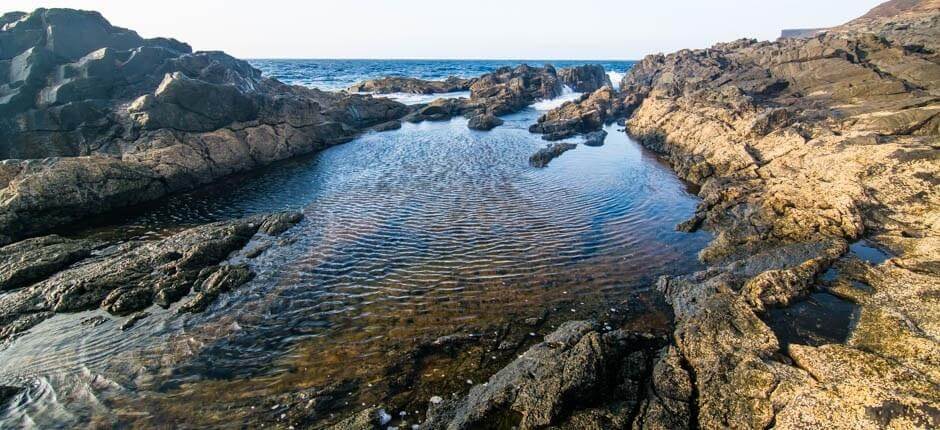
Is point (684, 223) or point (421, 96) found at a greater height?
point (421, 96)

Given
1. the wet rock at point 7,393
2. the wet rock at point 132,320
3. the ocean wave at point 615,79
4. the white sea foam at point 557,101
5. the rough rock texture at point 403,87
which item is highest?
the ocean wave at point 615,79

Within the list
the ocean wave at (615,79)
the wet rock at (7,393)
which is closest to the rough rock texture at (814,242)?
the wet rock at (7,393)

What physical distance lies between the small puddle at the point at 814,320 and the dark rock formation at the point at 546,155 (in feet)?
79.6

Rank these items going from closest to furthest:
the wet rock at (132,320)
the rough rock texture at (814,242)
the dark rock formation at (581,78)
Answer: the rough rock texture at (814,242) → the wet rock at (132,320) → the dark rock formation at (581,78)

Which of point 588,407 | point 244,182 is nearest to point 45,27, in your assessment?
point 244,182

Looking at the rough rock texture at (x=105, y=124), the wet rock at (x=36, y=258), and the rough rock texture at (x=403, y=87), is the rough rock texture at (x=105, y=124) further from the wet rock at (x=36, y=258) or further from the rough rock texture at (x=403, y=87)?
the rough rock texture at (x=403, y=87)

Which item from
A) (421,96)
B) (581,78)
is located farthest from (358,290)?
(581,78)

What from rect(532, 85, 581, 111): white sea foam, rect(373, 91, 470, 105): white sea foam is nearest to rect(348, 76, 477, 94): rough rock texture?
rect(373, 91, 470, 105): white sea foam

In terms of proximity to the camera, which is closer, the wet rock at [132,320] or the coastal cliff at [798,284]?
the coastal cliff at [798,284]

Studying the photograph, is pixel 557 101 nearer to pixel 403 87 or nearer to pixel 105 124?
pixel 403 87

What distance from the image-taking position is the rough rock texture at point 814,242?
26.3 ft

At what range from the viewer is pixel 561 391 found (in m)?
8.42

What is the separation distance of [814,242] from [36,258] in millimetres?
31009

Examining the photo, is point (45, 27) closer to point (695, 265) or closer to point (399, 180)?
point (399, 180)
